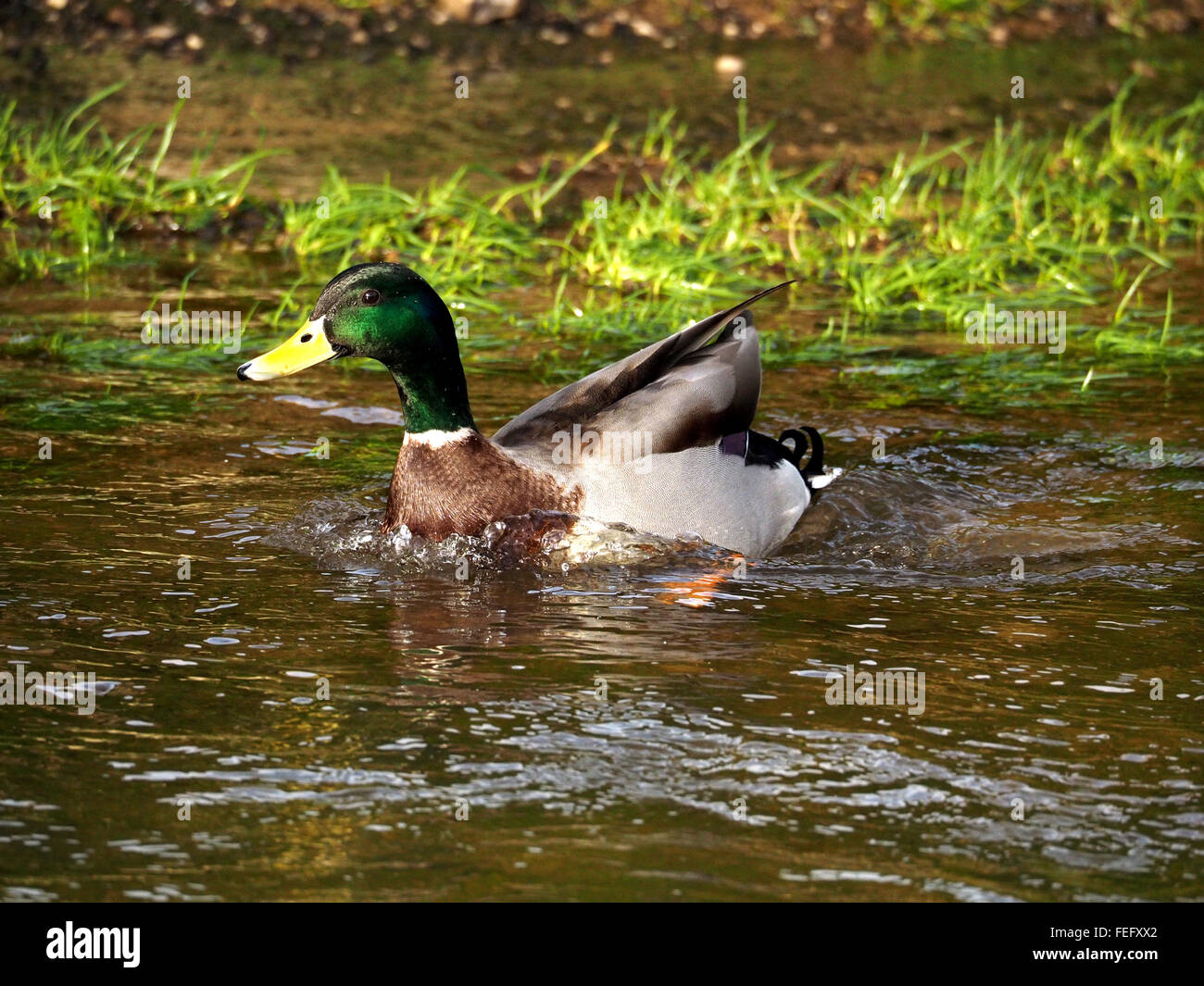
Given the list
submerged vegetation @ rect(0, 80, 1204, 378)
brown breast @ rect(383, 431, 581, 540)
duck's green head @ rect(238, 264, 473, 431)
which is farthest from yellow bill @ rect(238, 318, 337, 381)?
submerged vegetation @ rect(0, 80, 1204, 378)

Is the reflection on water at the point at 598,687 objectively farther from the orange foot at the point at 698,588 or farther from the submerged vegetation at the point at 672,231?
the submerged vegetation at the point at 672,231

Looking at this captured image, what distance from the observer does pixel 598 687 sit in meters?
4.07

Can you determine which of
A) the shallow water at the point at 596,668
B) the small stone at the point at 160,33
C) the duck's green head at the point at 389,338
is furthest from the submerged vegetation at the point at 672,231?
the small stone at the point at 160,33

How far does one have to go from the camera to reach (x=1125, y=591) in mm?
4793

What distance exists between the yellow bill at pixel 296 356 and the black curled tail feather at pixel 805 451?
4.89 feet

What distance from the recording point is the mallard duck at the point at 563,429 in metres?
5.03

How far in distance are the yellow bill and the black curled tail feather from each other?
1.49 meters

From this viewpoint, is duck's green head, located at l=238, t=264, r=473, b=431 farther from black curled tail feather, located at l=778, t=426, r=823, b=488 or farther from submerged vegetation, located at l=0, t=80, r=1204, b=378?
submerged vegetation, located at l=0, t=80, r=1204, b=378

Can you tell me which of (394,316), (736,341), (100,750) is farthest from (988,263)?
(100,750)

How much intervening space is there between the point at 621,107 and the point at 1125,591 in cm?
670

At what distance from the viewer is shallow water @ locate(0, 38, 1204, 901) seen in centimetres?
329

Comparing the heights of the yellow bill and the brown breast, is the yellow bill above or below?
above

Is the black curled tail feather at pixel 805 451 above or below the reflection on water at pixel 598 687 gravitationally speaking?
above

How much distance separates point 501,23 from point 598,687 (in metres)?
9.26
